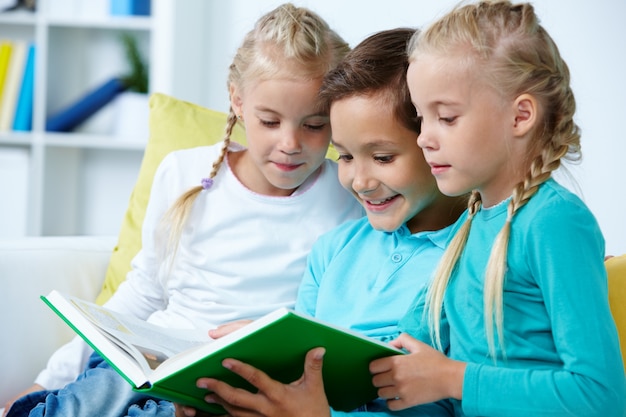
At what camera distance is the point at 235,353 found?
0.94m

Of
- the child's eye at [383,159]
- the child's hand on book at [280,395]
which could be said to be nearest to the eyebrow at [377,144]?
the child's eye at [383,159]

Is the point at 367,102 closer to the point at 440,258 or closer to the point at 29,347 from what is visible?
the point at 440,258

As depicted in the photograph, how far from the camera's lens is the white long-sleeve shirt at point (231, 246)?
4.77ft

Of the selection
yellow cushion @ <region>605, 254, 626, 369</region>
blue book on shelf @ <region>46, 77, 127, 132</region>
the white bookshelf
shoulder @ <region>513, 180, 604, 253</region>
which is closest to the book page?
shoulder @ <region>513, 180, 604, 253</region>

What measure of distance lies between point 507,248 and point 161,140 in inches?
37.2

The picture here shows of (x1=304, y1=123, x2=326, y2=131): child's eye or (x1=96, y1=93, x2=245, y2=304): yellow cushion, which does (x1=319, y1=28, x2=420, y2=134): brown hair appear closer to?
(x1=304, y1=123, x2=326, y2=131): child's eye

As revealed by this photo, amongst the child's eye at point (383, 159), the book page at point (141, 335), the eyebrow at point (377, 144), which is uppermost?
the eyebrow at point (377, 144)

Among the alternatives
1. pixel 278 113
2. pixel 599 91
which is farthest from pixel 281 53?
pixel 599 91

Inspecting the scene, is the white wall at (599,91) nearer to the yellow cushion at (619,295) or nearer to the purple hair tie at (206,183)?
the yellow cushion at (619,295)

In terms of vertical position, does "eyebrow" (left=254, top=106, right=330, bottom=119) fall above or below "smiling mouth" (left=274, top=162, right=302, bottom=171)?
above

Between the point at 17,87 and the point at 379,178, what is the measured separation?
2.34 metres

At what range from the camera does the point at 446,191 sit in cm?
108

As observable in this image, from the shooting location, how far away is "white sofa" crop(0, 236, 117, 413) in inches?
60.6

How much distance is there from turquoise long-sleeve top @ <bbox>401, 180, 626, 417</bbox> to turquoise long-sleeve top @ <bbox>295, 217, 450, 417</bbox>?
0.16 m
